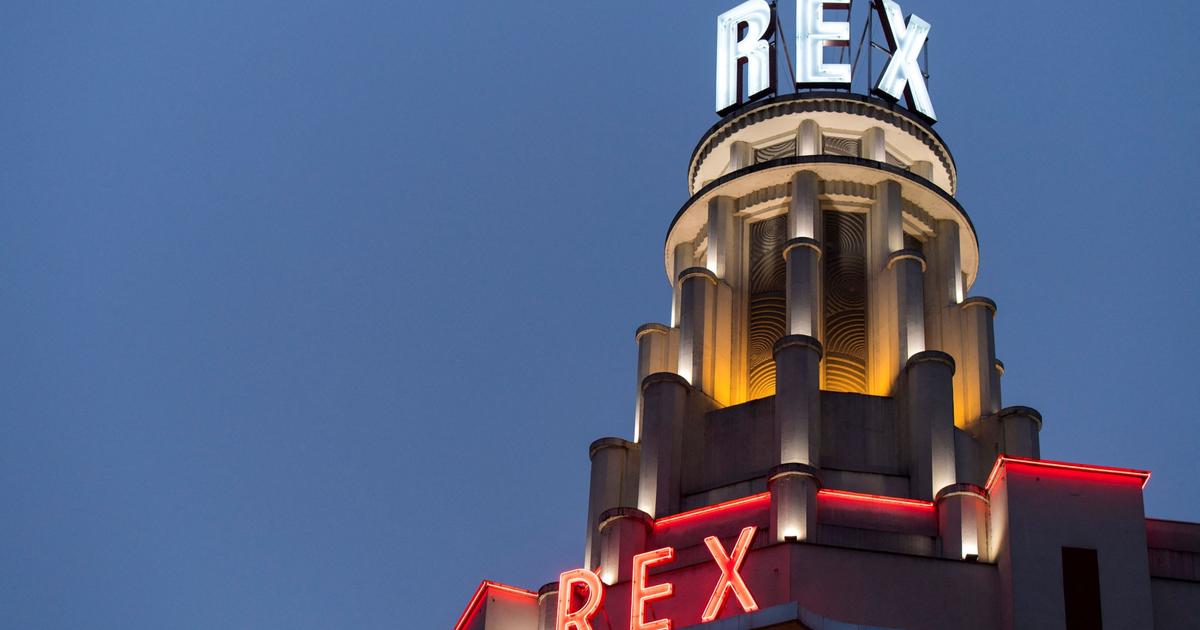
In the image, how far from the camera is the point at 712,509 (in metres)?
46.1

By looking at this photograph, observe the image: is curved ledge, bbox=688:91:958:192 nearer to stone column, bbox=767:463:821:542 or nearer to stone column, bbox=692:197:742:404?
stone column, bbox=692:197:742:404

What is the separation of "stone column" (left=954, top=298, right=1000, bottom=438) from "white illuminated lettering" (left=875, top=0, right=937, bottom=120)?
865 cm

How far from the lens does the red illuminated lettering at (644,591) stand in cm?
4228

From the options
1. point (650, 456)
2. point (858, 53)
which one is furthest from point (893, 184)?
point (650, 456)

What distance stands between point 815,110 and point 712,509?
1548cm

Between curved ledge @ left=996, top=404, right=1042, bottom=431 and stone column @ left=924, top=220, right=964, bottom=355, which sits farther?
stone column @ left=924, top=220, right=964, bottom=355

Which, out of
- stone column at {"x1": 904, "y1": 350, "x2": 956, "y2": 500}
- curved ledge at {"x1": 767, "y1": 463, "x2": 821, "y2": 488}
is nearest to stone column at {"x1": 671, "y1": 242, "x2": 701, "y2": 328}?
stone column at {"x1": 904, "y1": 350, "x2": 956, "y2": 500}

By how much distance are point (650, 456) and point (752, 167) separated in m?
10.7

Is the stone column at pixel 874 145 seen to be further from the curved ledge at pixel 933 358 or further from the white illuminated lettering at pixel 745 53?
the curved ledge at pixel 933 358

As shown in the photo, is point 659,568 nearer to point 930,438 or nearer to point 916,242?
point 930,438

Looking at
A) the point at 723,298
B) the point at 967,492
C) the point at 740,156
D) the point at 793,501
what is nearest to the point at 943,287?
→ the point at 723,298

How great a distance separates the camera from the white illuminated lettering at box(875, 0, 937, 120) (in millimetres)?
57094

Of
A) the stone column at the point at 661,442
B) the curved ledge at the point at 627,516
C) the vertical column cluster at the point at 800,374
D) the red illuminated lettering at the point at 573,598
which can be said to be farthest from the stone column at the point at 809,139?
the red illuminated lettering at the point at 573,598

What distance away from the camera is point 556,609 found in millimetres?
46844
